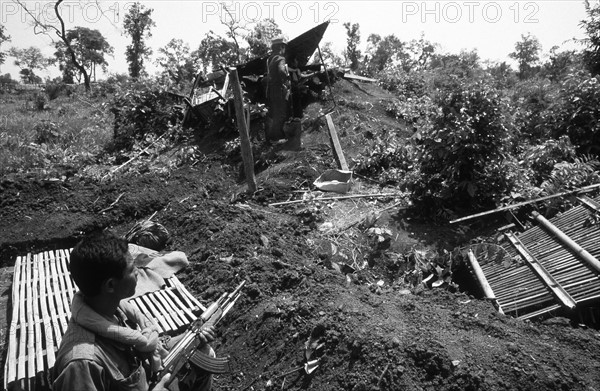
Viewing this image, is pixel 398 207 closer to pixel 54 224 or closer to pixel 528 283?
pixel 528 283

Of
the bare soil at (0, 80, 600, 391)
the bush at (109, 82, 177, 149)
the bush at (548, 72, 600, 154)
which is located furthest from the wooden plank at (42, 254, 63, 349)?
the bush at (548, 72, 600, 154)

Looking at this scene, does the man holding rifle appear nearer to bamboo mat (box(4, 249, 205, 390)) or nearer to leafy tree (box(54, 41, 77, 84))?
bamboo mat (box(4, 249, 205, 390))

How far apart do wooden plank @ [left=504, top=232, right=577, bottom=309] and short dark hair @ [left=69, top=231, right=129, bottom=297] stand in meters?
3.72

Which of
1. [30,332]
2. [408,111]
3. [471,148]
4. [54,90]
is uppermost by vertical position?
[54,90]

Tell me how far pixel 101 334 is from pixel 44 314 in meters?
2.59

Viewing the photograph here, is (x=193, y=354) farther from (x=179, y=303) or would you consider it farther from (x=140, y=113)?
(x=140, y=113)

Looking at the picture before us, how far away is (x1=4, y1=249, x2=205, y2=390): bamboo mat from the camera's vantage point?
10.6 feet

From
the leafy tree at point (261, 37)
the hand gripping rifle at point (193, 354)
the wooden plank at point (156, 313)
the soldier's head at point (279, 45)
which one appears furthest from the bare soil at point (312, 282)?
the leafy tree at point (261, 37)

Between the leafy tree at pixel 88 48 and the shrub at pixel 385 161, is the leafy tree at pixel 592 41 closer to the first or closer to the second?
the shrub at pixel 385 161

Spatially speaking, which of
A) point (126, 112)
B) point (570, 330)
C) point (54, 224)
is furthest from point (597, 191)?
point (126, 112)

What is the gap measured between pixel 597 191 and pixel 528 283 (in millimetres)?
1825

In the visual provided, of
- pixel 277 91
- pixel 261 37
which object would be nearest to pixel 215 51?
pixel 261 37

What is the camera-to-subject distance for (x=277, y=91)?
32.4 feet

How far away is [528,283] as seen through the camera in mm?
4277
